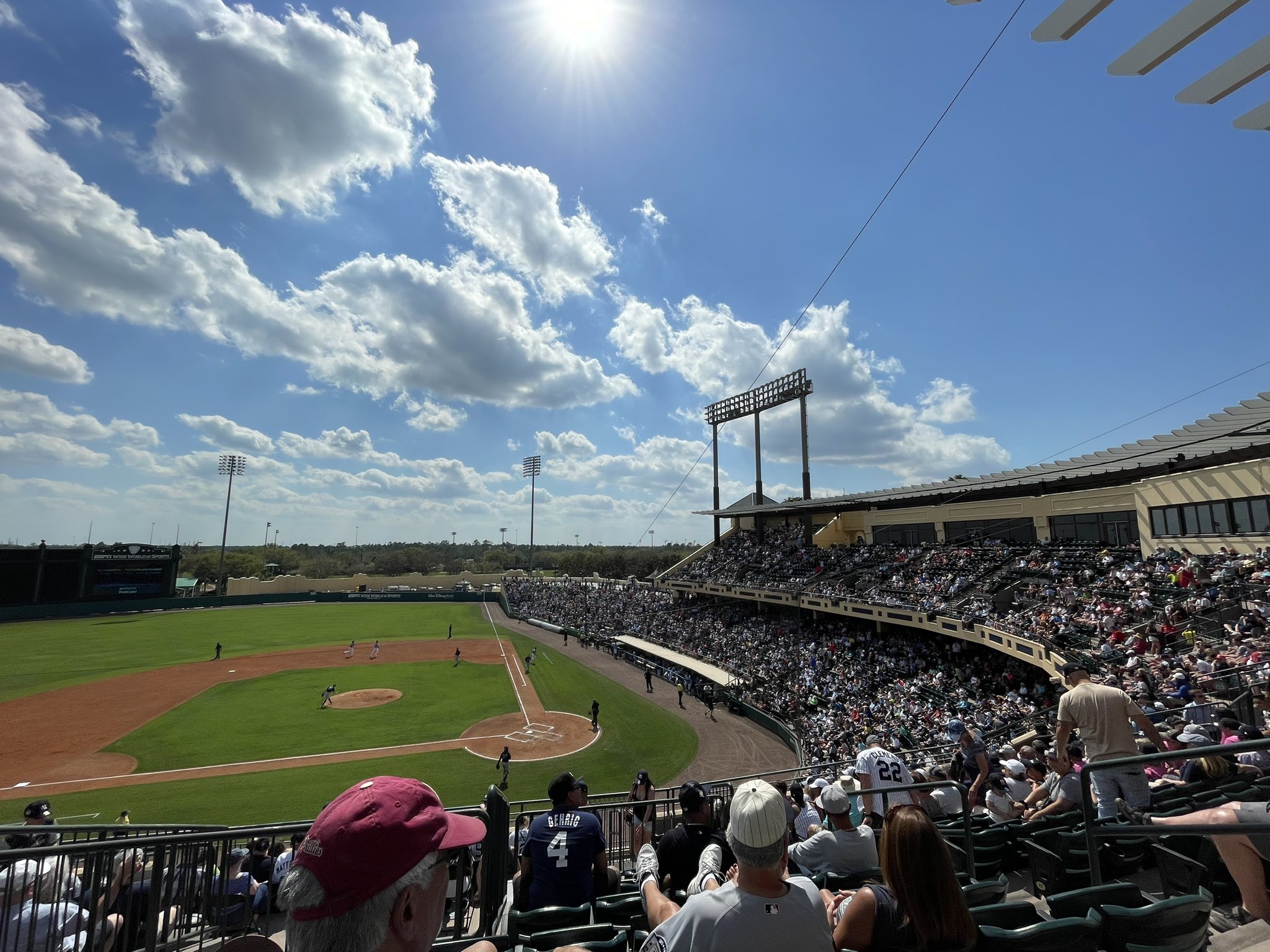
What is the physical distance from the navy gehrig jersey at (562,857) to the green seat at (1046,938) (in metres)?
3.10

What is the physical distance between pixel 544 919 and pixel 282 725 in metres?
28.5

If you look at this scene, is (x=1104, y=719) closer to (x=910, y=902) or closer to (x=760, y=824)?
(x=910, y=902)

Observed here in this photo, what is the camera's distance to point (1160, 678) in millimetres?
13430

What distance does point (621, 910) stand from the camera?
4.54 meters

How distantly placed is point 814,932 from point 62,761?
3149cm

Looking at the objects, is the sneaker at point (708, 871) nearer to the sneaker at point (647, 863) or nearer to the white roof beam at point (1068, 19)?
the sneaker at point (647, 863)

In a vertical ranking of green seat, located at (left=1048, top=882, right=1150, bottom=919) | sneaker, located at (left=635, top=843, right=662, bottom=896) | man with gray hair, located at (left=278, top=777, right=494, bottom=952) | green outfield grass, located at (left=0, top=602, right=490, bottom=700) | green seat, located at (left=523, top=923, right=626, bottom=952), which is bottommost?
green outfield grass, located at (left=0, top=602, right=490, bottom=700)

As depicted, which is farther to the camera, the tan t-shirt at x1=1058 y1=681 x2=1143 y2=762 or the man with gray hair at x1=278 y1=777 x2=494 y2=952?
the tan t-shirt at x1=1058 y1=681 x2=1143 y2=762

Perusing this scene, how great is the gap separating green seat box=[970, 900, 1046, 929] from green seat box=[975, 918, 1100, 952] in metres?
0.30

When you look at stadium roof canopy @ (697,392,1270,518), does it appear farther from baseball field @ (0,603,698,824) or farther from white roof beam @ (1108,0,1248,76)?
baseball field @ (0,603,698,824)

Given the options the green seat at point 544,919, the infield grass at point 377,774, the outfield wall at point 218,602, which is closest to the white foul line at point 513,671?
the infield grass at point 377,774

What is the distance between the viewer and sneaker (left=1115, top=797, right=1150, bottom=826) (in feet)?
Answer: 15.1

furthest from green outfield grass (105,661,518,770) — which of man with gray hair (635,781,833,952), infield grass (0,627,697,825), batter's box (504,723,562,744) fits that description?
man with gray hair (635,781,833,952)

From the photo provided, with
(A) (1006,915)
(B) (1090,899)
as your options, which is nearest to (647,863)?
(A) (1006,915)
